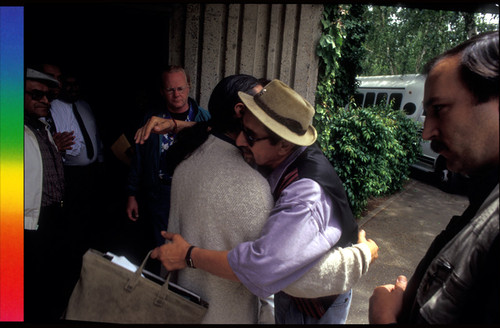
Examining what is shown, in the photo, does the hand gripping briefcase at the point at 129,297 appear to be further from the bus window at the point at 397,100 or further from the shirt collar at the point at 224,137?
the bus window at the point at 397,100

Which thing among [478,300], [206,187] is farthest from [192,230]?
[478,300]

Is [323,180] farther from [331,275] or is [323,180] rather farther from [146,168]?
[146,168]

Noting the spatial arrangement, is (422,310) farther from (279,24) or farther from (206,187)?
(279,24)

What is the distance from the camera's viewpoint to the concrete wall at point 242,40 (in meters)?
3.33

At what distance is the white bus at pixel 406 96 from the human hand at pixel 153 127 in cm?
742

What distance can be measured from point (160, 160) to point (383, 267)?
3118 mm

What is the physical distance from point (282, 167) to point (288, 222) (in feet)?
1.06

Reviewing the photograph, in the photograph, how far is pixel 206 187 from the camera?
4.10 feet

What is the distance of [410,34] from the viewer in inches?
697

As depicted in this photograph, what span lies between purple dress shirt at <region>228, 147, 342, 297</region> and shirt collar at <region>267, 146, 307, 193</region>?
136mm

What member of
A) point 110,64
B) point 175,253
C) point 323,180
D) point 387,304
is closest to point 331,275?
point 387,304

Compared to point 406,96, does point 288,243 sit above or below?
below

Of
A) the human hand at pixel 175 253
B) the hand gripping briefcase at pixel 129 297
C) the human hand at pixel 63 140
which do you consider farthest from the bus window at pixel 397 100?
the hand gripping briefcase at pixel 129 297

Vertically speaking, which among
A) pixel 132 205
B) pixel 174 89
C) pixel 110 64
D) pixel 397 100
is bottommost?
pixel 132 205
